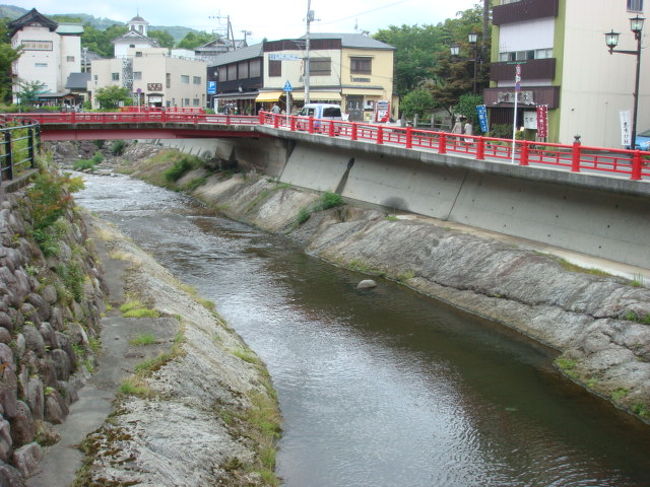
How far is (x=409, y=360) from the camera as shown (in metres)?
19.5

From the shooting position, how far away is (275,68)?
7212 cm

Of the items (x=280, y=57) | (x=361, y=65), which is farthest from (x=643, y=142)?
(x=361, y=65)

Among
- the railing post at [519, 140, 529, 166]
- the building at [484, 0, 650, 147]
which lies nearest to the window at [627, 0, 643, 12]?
the building at [484, 0, 650, 147]

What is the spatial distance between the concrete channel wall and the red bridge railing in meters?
0.57

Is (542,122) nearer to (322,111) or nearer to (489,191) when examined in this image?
(489,191)

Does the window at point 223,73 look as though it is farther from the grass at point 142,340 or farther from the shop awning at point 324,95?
the grass at point 142,340

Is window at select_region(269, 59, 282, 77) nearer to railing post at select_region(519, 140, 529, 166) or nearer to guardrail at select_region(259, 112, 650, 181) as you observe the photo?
guardrail at select_region(259, 112, 650, 181)

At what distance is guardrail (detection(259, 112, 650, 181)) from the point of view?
22750mm

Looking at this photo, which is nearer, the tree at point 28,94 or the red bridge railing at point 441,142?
the red bridge railing at point 441,142

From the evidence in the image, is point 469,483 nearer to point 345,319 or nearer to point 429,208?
point 345,319

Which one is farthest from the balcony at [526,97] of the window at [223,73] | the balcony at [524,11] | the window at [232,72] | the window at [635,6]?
the window at [223,73]

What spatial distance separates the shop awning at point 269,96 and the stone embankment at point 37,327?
54.3 meters

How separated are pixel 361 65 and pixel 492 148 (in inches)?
1636

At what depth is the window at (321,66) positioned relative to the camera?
222 feet
